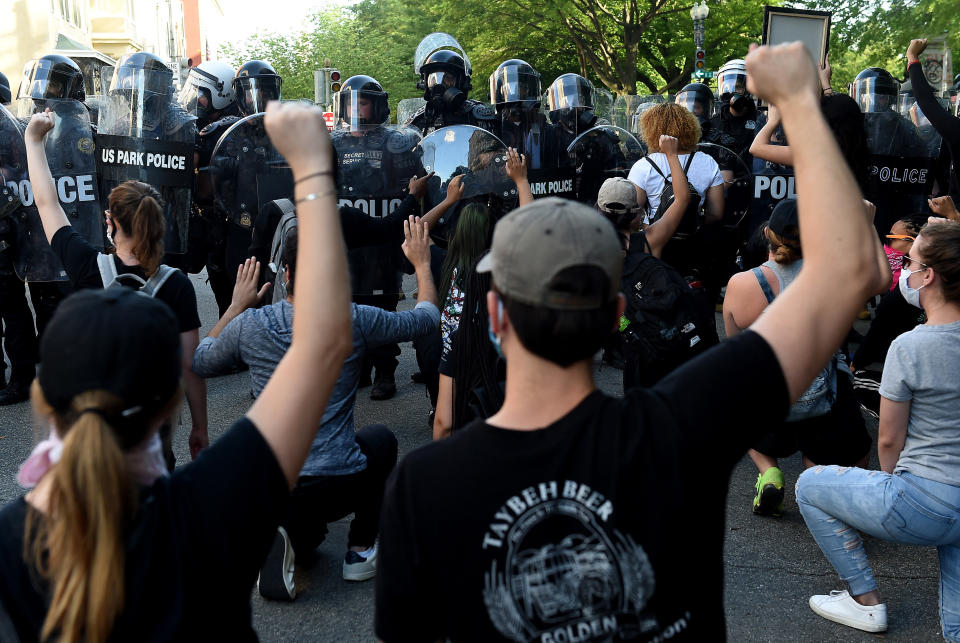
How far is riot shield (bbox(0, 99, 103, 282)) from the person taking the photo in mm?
6059

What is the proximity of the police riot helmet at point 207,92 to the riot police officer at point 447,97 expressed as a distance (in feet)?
6.25

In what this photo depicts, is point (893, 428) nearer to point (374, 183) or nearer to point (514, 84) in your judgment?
point (374, 183)

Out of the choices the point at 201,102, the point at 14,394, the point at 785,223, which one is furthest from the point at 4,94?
the point at 785,223

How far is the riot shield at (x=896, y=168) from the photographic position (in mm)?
7270

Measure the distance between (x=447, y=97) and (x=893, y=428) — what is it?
5882mm

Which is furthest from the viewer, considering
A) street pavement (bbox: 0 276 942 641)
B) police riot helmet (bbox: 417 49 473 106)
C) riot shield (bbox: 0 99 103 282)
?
police riot helmet (bbox: 417 49 473 106)

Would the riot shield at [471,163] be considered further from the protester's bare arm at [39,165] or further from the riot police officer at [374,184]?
Result: the protester's bare arm at [39,165]

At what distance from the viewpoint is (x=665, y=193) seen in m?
5.60

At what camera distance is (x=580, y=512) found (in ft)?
4.39

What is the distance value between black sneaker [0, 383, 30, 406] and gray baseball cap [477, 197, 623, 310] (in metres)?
5.86

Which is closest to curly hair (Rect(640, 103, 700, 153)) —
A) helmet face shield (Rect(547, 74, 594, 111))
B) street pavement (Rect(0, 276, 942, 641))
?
street pavement (Rect(0, 276, 942, 641))

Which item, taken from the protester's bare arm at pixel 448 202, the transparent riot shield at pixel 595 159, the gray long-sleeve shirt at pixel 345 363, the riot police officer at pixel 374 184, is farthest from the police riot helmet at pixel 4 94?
the gray long-sleeve shirt at pixel 345 363

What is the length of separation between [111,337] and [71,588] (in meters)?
0.35

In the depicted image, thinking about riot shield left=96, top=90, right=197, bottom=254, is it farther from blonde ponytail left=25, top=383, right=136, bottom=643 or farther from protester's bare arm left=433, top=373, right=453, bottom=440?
blonde ponytail left=25, top=383, right=136, bottom=643
